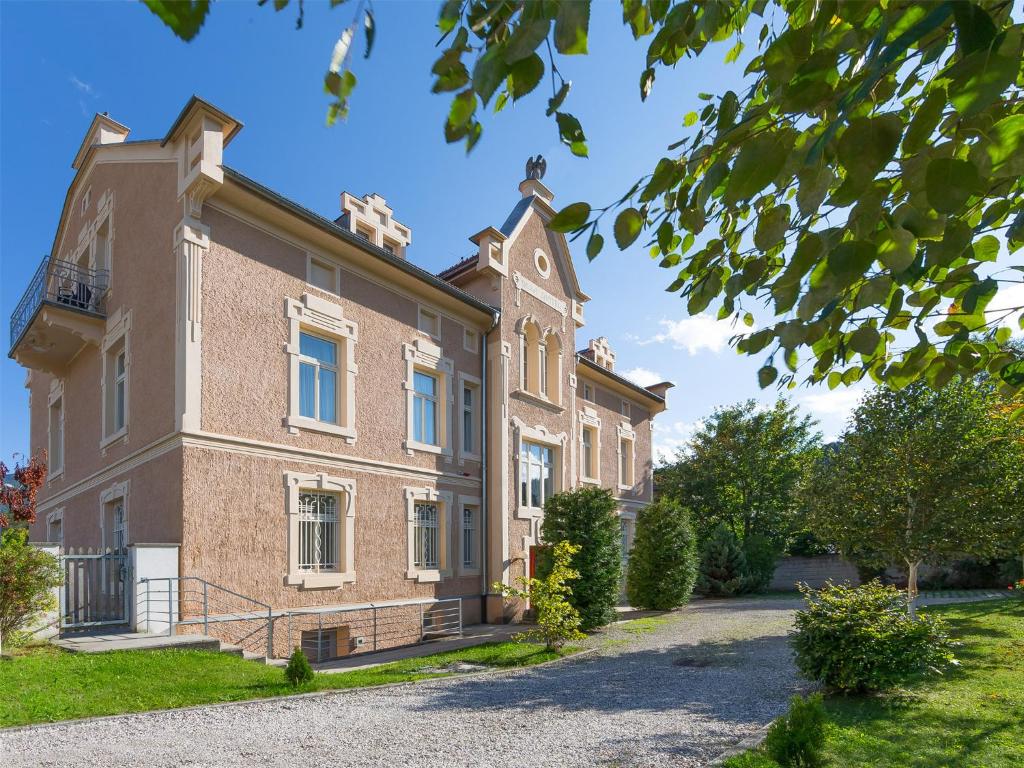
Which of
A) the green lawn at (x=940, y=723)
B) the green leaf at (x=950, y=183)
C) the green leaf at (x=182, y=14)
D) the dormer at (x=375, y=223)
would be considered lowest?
the green lawn at (x=940, y=723)

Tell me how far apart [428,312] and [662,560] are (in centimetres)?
967

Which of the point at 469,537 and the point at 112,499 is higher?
the point at 112,499

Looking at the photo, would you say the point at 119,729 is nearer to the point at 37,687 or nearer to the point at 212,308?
the point at 37,687

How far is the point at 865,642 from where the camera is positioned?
27.0 feet

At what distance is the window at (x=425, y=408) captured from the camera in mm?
17141

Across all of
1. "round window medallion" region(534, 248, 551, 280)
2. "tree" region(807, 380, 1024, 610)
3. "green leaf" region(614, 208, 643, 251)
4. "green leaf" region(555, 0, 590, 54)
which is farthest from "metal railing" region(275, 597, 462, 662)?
"green leaf" region(555, 0, 590, 54)

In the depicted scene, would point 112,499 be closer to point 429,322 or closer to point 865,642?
point 429,322

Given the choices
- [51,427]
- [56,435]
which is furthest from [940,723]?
[51,427]

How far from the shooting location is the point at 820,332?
2.89m

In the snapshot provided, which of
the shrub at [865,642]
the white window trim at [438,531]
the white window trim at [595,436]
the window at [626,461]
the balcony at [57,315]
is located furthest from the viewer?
the window at [626,461]

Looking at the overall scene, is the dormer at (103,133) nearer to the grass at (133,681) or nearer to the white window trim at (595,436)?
the grass at (133,681)

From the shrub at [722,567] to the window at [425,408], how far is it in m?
13.7

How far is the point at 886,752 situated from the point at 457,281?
15.8m

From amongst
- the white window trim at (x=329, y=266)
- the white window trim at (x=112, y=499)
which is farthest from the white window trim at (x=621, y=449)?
the white window trim at (x=112, y=499)
